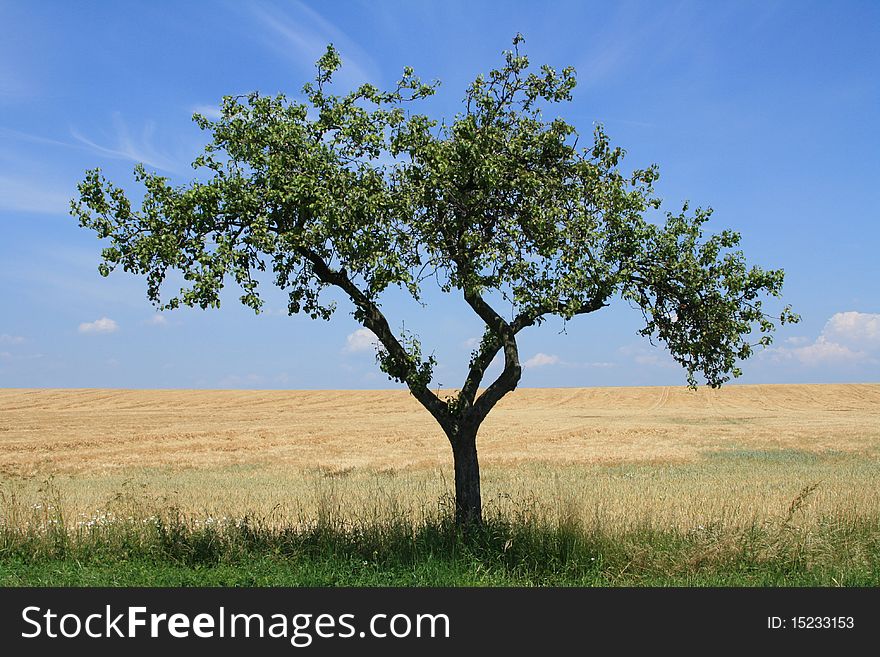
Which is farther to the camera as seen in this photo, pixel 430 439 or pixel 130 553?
pixel 430 439

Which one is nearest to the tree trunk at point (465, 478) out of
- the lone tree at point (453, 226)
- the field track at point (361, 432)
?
the lone tree at point (453, 226)

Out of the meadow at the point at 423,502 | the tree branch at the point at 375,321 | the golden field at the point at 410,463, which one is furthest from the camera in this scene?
the golden field at the point at 410,463

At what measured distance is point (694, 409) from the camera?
78.4 m

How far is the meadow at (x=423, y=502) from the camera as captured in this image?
10508mm

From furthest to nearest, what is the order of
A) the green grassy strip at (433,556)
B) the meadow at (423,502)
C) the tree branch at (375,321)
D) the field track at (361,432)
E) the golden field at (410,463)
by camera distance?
the field track at (361,432), the golden field at (410,463), the tree branch at (375,321), the meadow at (423,502), the green grassy strip at (433,556)

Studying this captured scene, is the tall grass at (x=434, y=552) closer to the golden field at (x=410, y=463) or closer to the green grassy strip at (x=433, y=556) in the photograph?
the green grassy strip at (x=433, y=556)

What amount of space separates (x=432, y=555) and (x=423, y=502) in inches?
224

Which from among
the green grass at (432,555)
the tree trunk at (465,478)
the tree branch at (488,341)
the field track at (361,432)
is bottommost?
the field track at (361,432)

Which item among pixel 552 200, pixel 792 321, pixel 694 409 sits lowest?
pixel 694 409

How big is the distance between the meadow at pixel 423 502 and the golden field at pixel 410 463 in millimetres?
147

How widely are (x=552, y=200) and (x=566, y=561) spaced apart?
559 centimetres

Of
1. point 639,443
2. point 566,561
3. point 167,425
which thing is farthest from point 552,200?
point 167,425

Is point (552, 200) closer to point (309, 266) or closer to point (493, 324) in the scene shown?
point (493, 324)
